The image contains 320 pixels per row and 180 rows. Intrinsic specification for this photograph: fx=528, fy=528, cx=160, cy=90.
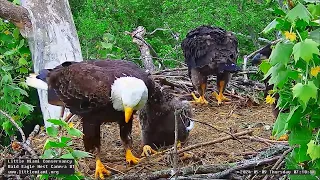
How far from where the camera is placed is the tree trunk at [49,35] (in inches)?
230

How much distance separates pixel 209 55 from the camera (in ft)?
22.3

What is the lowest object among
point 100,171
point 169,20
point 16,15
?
point 100,171

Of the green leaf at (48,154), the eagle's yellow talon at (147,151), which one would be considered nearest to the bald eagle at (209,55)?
the eagle's yellow talon at (147,151)

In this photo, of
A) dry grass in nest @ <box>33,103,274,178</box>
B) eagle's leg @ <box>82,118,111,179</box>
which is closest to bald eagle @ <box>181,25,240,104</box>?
dry grass in nest @ <box>33,103,274,178</box>

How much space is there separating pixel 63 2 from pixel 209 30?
6.79 feet

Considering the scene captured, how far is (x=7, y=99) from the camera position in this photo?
5.27 metres

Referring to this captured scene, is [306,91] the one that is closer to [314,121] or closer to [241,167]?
[314,121]

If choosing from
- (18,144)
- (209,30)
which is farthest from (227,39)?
(18,144)

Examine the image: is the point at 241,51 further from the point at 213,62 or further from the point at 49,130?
the point at 49,130

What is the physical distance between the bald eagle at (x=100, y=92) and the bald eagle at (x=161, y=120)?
0.34m

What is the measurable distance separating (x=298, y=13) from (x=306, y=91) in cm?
32

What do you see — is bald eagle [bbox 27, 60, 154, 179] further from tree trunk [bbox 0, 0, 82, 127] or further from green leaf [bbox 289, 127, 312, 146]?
green leaf [bbox 289, 127, 312, 146]

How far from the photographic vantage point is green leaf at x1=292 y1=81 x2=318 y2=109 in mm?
2133

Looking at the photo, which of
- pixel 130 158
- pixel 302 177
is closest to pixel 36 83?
pixel 130 158
